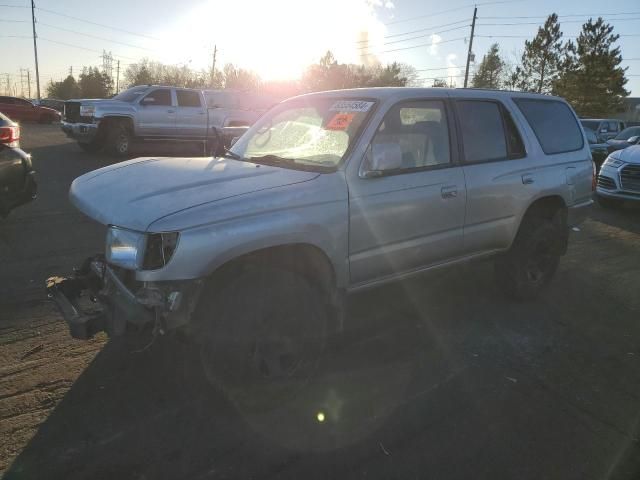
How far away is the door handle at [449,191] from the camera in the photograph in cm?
358

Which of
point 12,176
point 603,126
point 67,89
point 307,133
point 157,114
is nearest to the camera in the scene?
point 307,133

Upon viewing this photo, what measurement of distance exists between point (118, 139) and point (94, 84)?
5469 centimetres

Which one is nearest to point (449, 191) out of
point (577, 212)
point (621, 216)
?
point (577, 212)

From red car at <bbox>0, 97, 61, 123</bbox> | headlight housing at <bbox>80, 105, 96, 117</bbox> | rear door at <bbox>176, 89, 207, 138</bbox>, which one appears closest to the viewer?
headlight housing at <bbox>80, 105, 96, 117</bbox>

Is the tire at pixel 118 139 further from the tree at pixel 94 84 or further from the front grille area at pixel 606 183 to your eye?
the tree at pixel 94 84

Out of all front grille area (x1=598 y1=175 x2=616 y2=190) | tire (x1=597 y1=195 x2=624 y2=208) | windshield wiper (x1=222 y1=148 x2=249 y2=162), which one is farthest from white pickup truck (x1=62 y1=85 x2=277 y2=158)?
windshield wiper (x1=222 y1=148 x2=249 y2=162)

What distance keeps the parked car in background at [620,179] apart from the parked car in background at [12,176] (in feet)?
32.7

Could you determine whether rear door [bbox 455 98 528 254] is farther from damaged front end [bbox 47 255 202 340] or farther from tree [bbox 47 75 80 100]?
tree [bbox 47 75 80 100]

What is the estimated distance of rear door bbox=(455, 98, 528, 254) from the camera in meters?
3.86

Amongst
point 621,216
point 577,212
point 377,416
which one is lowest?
point 377,416

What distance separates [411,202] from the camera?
133 inches

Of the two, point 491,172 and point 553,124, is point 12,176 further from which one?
point 553,124

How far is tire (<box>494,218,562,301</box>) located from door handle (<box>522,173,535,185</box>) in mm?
410

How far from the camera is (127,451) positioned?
96.7 inches
